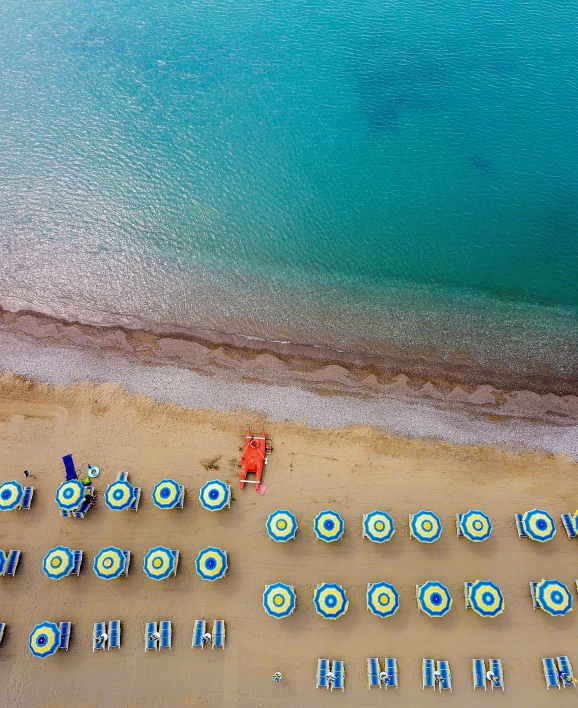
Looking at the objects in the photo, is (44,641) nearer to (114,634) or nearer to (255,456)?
(114,634)

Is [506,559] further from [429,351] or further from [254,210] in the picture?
[254,210]

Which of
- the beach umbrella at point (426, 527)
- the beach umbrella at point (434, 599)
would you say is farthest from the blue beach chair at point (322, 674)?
the beach umbrella at point (426, 527)

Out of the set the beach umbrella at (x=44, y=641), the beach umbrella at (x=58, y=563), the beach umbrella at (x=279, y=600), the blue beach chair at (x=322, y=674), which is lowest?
the blue beach chair at (x=322, y=674)

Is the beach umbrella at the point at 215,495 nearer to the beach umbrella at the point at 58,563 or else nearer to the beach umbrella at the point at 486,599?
the beach umbrella at the point at 58,563

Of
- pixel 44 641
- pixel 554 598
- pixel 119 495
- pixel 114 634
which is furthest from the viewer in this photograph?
pixel 119 495

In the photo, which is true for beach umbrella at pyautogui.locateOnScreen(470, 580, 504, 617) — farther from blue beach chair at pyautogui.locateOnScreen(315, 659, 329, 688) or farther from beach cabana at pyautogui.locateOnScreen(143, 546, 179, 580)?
beach cabana at pyautogui.locateOnScreen(143, 546, 179, 580)

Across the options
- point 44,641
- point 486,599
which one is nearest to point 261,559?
point 44,641

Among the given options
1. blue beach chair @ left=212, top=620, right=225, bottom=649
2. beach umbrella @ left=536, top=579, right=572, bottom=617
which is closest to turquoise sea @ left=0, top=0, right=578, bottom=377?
beach umbrella @ left=536, top=579, right=572, bottom=617

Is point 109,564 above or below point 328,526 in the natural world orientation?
below
